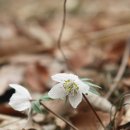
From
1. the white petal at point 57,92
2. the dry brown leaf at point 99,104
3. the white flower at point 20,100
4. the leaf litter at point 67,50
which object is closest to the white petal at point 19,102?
the white flower at point 20,100

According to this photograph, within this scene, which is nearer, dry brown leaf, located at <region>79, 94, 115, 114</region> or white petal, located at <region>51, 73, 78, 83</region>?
white petal, located at <region>51, 73, 78, 83</region>

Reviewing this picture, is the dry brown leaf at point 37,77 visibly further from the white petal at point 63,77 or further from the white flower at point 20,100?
the white petal at point 63,77

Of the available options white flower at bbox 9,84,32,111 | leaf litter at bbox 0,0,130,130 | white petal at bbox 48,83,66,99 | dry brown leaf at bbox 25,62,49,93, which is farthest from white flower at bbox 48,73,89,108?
dry brown leaf at bbox 25,62,49,93

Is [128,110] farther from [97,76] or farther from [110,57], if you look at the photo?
[110,57]

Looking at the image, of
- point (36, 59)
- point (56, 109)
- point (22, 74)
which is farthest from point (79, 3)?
point (56, 109)

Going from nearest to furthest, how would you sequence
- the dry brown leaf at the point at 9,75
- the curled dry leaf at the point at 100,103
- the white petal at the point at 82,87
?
the white petal at the point at 82,87 < the curled dry leaf at the point at 100,103 < the dry brown leaf at the point at 9,75

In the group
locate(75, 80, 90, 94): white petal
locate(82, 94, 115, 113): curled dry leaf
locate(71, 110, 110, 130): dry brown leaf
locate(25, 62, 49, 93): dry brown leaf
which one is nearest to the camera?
locate(75, 80, 90, 94): white petal

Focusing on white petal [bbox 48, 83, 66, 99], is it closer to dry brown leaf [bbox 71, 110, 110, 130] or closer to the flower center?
the flower center

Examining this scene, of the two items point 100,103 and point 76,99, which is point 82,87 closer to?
point 76,99
